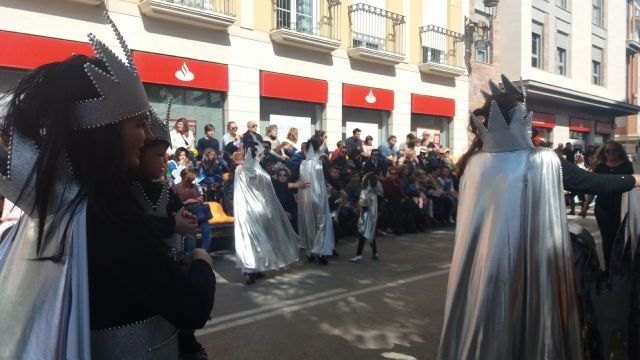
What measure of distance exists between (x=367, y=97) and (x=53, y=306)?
54.6 feet

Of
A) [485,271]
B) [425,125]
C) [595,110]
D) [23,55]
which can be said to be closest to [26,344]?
[485,271]

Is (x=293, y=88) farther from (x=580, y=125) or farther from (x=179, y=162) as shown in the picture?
(x=580, y=125)

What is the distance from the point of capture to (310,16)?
1639 centimetres

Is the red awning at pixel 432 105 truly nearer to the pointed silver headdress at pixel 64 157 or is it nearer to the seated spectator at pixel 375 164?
the seated spectator at pixel 375 164

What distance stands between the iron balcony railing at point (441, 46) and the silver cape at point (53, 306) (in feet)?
63.3

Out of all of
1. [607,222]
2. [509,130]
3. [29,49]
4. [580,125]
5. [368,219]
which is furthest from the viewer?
[580,125]

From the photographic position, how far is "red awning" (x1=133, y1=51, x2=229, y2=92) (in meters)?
12.5

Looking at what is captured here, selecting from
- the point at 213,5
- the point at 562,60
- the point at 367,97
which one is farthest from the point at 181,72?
the point at 562,60

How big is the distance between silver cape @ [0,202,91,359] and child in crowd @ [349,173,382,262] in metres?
7.70

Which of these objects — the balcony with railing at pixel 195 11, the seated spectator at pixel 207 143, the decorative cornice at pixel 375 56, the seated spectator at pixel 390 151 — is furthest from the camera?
the decorative cornice at pixel 375 56

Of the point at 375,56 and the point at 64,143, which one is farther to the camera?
the point at 375,56

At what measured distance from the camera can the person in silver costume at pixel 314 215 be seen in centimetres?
891

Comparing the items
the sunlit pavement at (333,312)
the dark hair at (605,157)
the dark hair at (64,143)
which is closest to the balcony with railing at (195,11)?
the sunlit pavement at (333,312)

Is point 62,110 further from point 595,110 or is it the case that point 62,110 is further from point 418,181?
point 595,110
